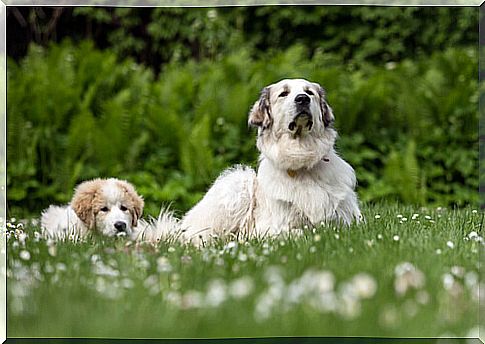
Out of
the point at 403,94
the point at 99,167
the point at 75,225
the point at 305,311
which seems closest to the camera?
the point at 305,311

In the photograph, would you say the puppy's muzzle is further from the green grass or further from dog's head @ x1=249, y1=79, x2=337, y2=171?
dog's head @ x1=249, y1=79, x2=337, y2=171

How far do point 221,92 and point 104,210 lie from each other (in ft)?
9.79

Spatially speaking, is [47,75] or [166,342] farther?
[47,75]

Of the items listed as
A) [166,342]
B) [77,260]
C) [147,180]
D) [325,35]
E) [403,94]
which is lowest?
[166,342]

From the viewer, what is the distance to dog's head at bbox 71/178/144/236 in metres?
4.91

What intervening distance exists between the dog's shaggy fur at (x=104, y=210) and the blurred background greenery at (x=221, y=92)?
1716 millimetres

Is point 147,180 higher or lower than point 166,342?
higher

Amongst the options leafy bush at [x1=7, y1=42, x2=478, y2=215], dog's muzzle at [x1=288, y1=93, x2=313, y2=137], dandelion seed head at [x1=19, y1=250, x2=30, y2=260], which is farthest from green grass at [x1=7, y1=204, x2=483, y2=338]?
leafy bush at [x1=7, y1=42, x2=478, y2=215]

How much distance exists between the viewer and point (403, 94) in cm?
784

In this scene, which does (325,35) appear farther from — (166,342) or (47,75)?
(166,342)

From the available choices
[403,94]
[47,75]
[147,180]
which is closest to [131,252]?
A: [147,180]

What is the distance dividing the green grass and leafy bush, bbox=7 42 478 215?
2866 mm

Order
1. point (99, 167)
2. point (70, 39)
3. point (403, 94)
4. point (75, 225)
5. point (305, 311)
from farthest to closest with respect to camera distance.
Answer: point (70, 39), point (403, 94), point (99, 167), point (75, 225), point (305, 311)

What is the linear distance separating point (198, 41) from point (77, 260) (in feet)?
16.0
